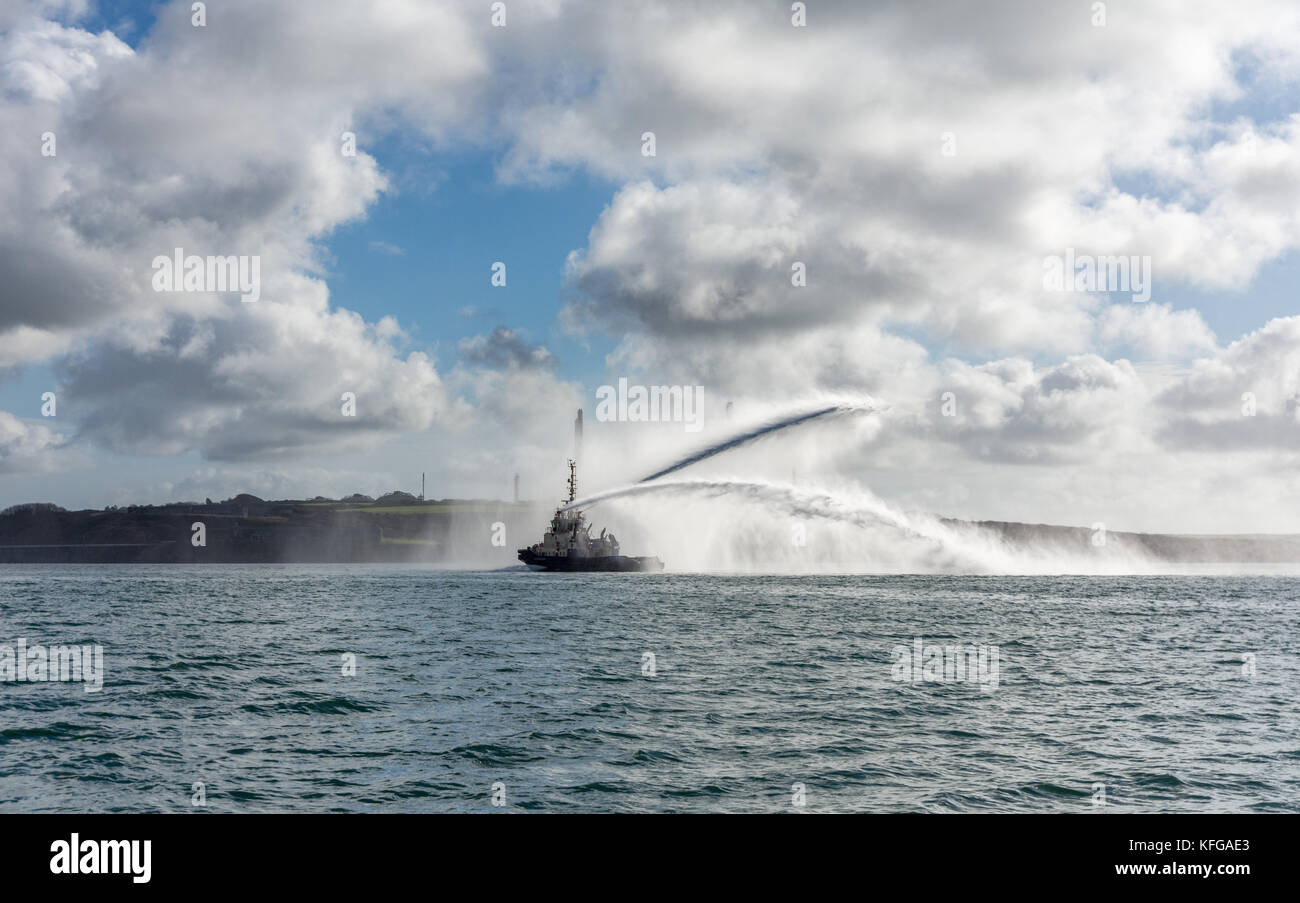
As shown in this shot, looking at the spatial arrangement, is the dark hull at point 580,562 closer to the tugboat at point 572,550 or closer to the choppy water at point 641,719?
the tugboat at point 572,550

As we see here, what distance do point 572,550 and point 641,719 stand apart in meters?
97.0

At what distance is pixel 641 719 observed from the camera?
2806 cm

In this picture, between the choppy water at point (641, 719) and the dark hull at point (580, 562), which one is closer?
the choppy water at point (641, 719)

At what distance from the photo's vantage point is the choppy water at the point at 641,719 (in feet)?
66.5

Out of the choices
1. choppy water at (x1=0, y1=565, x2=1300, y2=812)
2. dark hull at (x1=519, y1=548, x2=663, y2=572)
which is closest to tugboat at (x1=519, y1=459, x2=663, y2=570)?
dark hull at (x1=519, y1=548, x2=663, y2=572)

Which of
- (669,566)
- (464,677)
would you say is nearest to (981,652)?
(464,677)

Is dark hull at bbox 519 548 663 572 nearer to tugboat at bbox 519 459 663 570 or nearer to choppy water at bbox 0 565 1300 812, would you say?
tugboat at bbox 519 459 663 570

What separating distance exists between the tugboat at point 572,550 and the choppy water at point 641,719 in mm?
60716

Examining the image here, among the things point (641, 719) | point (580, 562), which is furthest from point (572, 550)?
point (641, 719)

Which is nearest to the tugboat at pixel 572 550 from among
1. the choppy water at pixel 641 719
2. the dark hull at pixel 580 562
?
the dark hull at pixel 580 562

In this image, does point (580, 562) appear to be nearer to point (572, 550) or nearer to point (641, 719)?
point (572, 550)

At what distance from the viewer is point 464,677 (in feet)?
121

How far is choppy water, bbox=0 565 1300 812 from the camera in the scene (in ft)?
66.5

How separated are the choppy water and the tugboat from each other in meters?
60.7
